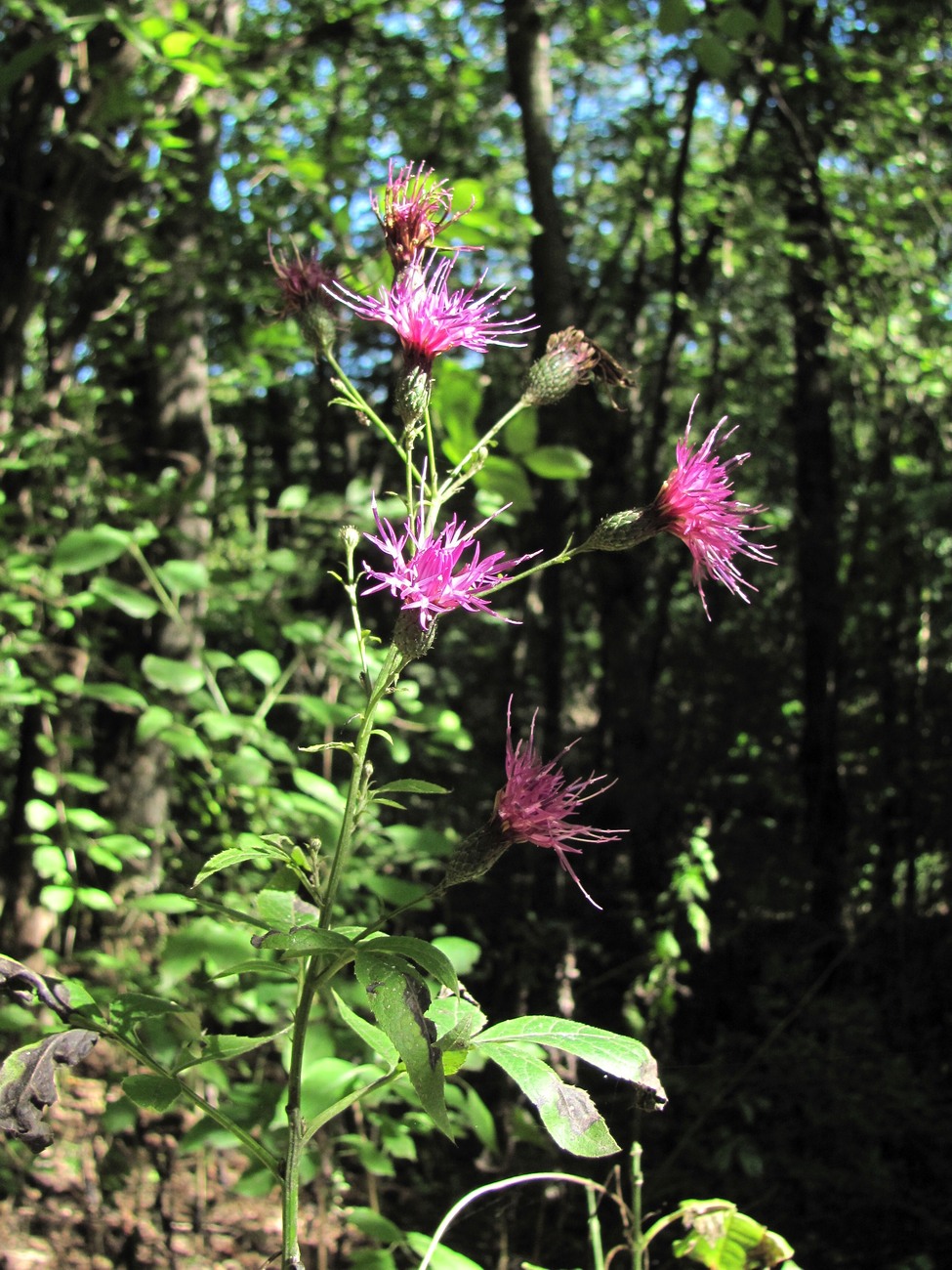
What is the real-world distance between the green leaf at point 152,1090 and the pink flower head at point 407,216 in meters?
0.82

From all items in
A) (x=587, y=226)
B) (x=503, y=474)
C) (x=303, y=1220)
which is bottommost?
(x=303, y=1220)

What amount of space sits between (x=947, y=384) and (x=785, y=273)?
1.25 meters

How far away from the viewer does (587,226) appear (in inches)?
333

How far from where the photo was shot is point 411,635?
0.91 m

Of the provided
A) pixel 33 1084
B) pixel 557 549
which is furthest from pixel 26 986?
pixel 557 549

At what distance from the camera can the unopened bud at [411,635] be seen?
0.91 m

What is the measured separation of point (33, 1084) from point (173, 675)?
1137 mm

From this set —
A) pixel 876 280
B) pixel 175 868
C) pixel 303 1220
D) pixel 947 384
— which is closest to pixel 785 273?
pixel 876 280

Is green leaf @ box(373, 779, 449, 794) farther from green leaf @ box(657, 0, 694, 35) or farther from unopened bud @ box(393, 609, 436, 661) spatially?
green leaf @ box(657, 0, 694, 35)

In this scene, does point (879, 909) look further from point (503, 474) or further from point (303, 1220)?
point (503, 474)

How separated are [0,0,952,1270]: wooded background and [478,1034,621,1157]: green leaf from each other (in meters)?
0.67

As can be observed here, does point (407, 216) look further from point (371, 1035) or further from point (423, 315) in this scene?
point (371, 1035)

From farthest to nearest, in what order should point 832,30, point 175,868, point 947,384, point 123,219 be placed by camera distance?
point 832,30
point 947,384
point 123,219
point 175,868

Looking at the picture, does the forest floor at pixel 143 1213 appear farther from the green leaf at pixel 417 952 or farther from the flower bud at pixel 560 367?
the flower bud at pixel 560 367
